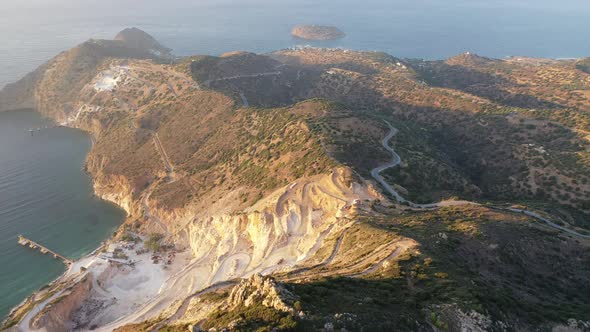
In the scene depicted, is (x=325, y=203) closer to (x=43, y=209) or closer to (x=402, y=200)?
(x=402, y=200)

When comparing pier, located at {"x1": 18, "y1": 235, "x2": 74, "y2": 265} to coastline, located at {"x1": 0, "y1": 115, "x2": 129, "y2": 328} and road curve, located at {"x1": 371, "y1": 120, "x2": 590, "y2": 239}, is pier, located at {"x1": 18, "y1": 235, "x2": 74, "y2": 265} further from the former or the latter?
road curve, located at {"x1": 371, "y1": 120, "x2": 590, "y2": 239}

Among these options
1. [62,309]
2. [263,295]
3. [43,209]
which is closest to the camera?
[263,295]

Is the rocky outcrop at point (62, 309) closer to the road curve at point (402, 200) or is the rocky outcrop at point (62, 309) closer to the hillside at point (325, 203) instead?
the hillside at point (325, 203)

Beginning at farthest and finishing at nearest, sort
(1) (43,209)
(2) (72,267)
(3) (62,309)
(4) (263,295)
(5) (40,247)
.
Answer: (1) (43,209) → (5) (40,247) → (2) (72,267) → (3) (62,309) → (4) (263,295)

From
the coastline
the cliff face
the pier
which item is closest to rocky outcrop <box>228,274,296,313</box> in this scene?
the cliff face

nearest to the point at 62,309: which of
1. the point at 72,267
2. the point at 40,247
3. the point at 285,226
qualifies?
the point at 72,267

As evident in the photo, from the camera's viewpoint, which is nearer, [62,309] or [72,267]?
[62,309]
